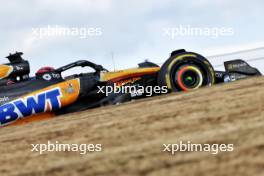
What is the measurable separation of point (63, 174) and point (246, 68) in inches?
284

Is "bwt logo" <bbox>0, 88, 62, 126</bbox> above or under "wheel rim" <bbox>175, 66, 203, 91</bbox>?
under

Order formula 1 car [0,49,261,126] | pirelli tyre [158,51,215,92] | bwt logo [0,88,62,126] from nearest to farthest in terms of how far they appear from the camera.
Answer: bwt logo [0,88,62,126] < formula 1 car [0,49,261,126] < pirelli tyre [158,51,215,92]

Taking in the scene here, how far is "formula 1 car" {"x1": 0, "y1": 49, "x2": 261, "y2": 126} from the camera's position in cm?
566

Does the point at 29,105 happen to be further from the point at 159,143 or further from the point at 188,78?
the point at 159,143

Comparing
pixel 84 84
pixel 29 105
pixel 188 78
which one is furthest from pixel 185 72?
pixel 29 105

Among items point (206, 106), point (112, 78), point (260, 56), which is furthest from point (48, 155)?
point (260, 56)

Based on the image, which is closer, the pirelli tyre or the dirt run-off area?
the dirt run-off area

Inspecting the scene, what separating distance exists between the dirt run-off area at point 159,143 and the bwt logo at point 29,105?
3.53 m

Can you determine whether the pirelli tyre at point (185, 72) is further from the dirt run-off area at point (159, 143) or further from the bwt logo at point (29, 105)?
the dirt run-off area at point (159, 143)

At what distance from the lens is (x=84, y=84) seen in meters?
6.13

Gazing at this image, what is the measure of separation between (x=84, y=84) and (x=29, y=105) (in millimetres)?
883

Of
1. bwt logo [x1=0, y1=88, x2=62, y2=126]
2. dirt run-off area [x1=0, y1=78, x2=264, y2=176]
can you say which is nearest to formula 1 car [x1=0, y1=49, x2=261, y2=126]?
bwt logo [x1=0, y1=88, x2=62, y2=126]

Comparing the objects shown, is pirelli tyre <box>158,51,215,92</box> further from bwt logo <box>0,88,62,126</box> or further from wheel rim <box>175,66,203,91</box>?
bwt logo <box>0,88,62,126</box>

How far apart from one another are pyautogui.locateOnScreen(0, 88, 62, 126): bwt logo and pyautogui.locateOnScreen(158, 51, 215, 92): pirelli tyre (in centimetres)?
144
